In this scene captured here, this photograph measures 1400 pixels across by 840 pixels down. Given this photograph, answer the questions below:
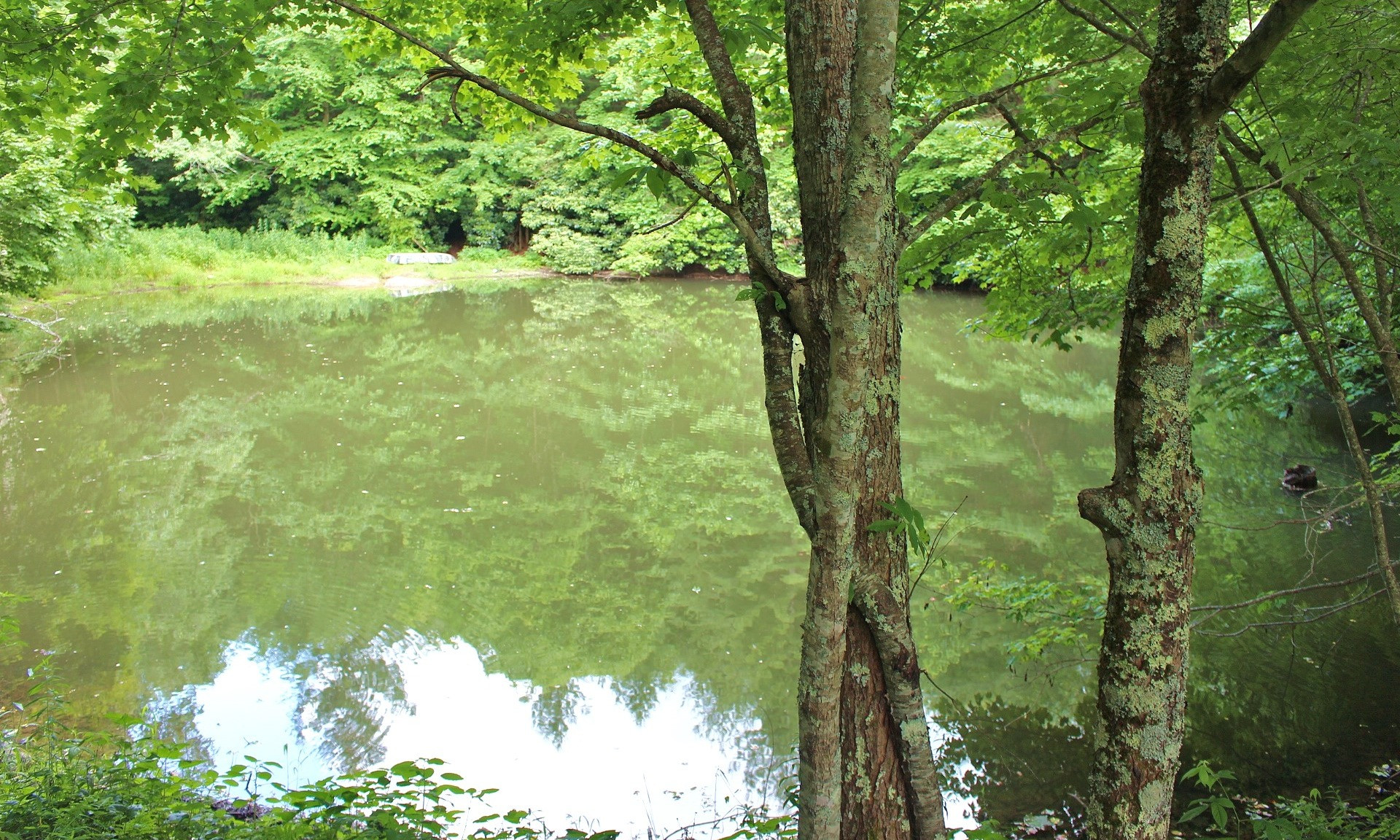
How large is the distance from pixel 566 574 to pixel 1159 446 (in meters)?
4.47

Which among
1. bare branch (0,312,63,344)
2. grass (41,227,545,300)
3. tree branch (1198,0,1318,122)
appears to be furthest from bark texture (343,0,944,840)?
grass (41,227,545,300)

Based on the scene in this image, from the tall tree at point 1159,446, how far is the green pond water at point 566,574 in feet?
6.32

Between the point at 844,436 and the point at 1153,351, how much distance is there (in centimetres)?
58

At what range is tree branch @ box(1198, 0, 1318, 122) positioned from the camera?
1.32m

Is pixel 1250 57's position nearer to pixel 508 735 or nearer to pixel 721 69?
pixel 721 69

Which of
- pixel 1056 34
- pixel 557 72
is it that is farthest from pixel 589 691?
pixel 1056 34

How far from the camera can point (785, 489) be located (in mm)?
6102

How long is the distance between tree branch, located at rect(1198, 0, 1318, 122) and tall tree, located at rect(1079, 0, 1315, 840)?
3 centimetres

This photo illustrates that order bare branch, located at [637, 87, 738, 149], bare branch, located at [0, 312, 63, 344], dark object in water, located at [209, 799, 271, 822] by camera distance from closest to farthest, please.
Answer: bare branch, located at [637, 87, 738, 149], dark object in water, located at [209, 799, 271, 822], bare branch, located at [0, 312, 63, 344]

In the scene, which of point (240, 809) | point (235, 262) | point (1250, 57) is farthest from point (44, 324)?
point (1250, 57)

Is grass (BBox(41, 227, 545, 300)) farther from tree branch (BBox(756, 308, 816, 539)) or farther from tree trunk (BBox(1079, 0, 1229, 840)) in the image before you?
tree trunk (BBox(1079, 0, 1229, 840))

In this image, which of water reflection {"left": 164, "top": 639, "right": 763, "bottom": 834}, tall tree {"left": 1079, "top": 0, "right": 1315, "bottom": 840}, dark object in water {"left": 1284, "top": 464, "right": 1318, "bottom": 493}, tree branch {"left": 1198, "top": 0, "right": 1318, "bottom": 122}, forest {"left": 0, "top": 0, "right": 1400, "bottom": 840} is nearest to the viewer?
tree branch {"left": 1198, "top": 0, "right": 1318, "bottom": 122}

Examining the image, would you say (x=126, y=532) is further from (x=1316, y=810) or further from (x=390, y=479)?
(x=1316, y=810)

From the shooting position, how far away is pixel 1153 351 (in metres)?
1.62
